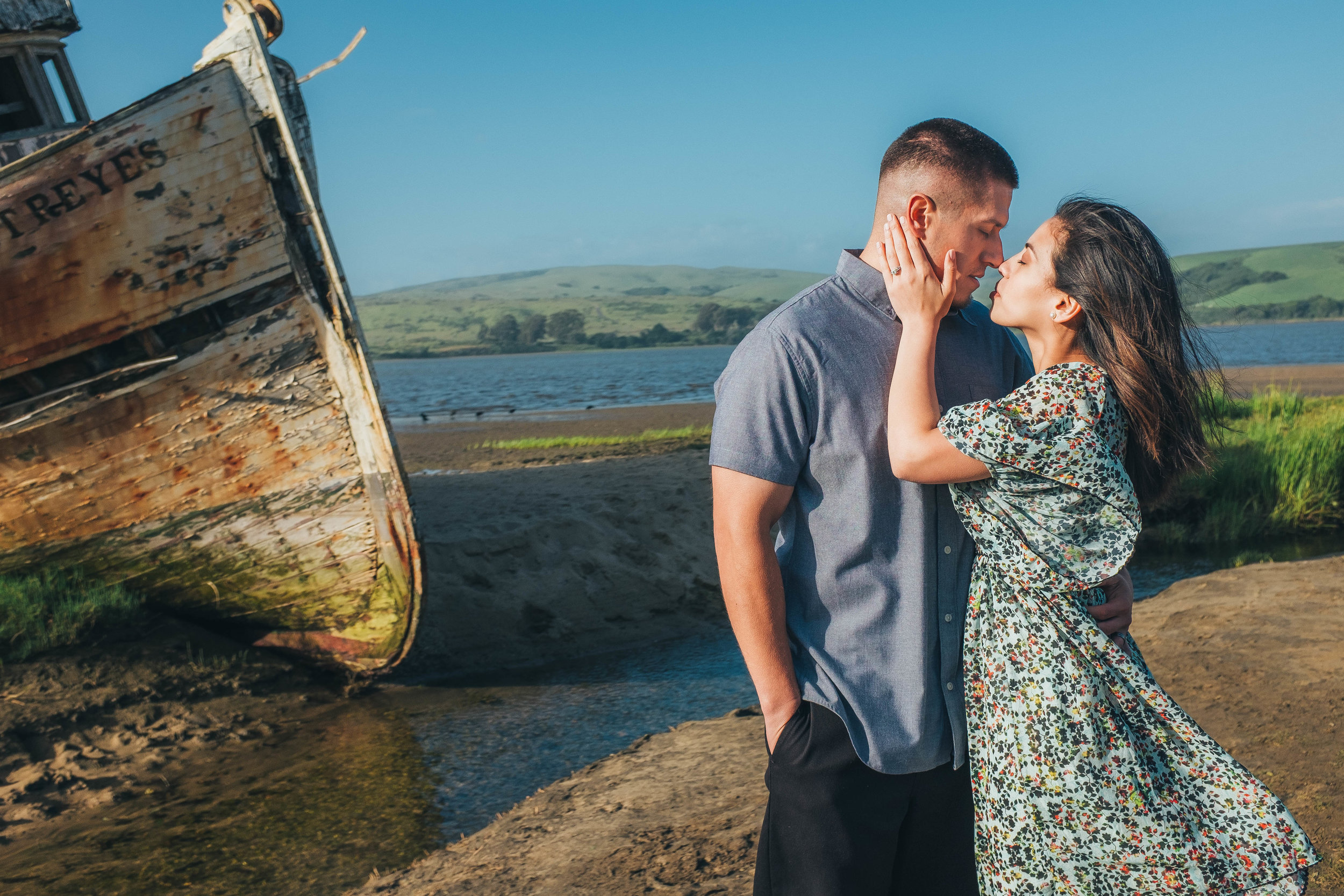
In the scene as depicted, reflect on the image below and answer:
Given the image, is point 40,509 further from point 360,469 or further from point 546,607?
point 546,607

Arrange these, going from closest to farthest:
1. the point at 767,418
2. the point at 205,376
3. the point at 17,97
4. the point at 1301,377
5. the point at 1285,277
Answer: the point at 767,418, the point at 205,376, the point at 17,97, the point at 1301,377, the point at 1285,277

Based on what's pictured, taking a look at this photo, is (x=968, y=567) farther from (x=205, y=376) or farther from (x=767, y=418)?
(x=205, y=376)

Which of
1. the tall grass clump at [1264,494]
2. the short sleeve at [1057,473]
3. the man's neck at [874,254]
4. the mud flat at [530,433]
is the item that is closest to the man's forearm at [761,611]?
the short sleeve at [1057,473]

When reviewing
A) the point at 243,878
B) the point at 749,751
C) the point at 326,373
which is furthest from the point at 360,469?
the point at 749,751

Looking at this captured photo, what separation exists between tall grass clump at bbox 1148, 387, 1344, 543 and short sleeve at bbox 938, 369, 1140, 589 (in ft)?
27.0

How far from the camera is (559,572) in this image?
7.67m

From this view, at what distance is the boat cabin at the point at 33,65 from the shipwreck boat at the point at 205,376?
42 millimetres

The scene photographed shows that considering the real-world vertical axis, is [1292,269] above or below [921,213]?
below

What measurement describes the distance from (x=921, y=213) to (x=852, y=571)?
2.40 ft

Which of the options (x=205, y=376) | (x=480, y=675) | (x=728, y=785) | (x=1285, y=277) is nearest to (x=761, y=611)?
(x=728, y=785)

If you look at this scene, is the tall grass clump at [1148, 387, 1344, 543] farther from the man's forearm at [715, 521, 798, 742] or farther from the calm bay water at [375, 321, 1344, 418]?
the man's forearm at [715, 521, 798, 742]

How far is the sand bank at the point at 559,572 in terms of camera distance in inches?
275

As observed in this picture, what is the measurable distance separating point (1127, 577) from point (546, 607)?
18.8ft

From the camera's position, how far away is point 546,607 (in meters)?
7.32
